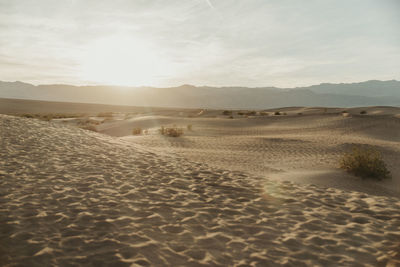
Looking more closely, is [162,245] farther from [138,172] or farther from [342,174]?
[342,174]

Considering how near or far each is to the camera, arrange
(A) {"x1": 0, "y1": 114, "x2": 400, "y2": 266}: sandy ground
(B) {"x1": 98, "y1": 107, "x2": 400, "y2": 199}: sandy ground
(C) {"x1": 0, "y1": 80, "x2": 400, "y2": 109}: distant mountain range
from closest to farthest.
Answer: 1. (A) {"x1": 0, "y1": 114, "x2": 400, "y2": 266}: sandy ground
2. (B) {"x1": 98, "y1": 107, "x2": 400, "y2": 199}: sandy ground
3. (C) {"x1": 0, "y1": 80, "x2": 400, "y2": 109}: distant mountain range

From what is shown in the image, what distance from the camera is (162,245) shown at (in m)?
4.26

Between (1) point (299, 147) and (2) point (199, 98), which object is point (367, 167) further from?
(2) point (199, 98)

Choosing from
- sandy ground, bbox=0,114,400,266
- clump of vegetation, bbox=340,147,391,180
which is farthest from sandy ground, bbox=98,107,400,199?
sandy ground, bbox=0,114,400,266

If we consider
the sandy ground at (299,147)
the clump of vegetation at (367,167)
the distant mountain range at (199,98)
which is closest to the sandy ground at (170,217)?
the sandy ground at (299,147)

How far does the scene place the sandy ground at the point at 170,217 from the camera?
4.02 meters

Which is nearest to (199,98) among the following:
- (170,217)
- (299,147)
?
(299,147)

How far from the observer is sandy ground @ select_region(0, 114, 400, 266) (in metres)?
4.02

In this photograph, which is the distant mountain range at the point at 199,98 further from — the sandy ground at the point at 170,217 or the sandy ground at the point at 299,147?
the sandy ground at the point at 170,217

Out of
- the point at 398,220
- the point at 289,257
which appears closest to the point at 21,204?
the point at 289,257

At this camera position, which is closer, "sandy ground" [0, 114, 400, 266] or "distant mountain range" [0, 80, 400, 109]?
"sandy ground" [0, 114, 400, 266]

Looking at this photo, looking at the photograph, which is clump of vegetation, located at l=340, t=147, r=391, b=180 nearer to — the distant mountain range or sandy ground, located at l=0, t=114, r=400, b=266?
sandy ground, located at l=0, t=114, r=400, b=266

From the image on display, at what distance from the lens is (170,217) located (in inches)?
205

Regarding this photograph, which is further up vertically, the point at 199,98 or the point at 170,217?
the point at 199,98
